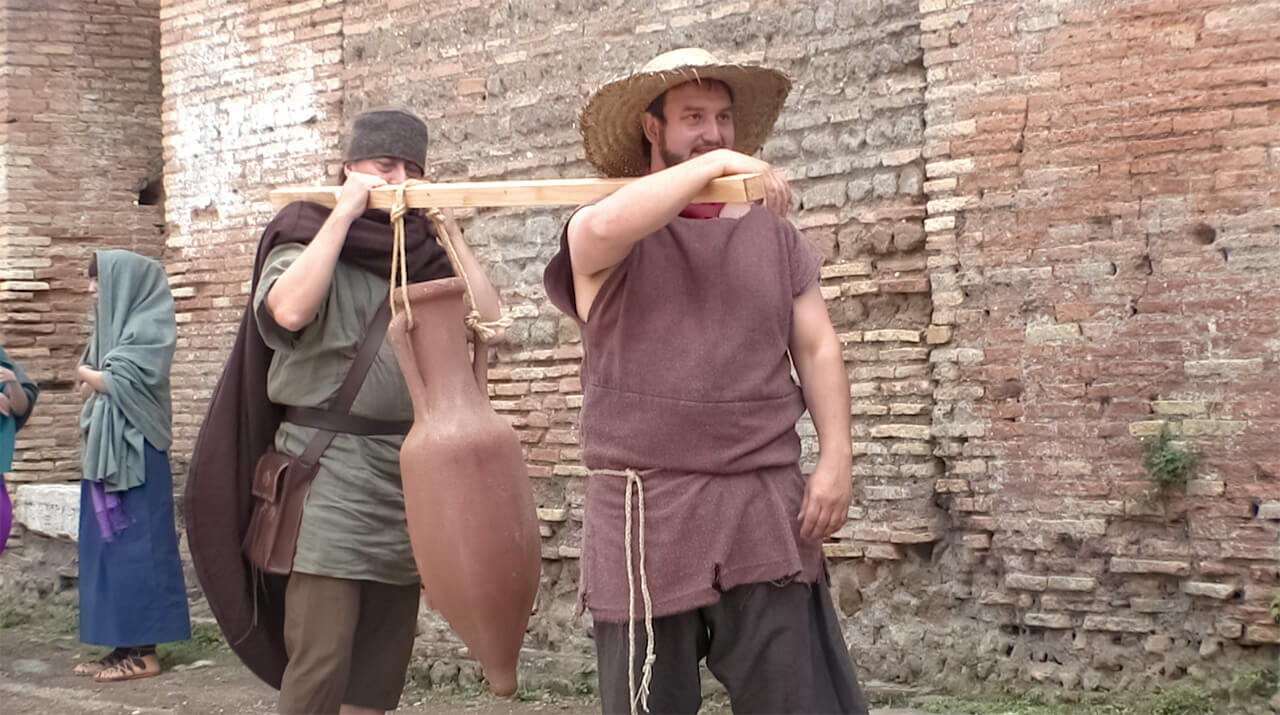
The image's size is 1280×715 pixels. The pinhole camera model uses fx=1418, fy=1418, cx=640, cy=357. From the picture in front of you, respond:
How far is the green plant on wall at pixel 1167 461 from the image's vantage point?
4332mm

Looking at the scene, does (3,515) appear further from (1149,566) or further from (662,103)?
(1149,566)

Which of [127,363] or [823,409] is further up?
[127,363]

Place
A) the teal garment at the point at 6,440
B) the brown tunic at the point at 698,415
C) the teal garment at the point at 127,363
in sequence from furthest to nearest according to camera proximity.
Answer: the teal garment at the point at 6,440, the teal garment at the point at 127,363, the brown tunic at the point at 698,415

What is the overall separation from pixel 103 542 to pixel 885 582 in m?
3.54

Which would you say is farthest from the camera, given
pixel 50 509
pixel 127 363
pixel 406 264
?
pixel 50 509

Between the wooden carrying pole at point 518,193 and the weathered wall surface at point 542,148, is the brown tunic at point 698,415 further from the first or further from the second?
the weathered wall surface at point 542,148

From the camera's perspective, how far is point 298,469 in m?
3.47

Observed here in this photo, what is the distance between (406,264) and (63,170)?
6.66 meters

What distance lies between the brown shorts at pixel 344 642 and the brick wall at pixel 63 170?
6411 millimetres

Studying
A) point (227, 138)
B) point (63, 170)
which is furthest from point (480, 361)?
point (63, 170)

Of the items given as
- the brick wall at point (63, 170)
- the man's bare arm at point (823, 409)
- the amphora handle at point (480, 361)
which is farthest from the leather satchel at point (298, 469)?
the brick wall at point (63, 170)

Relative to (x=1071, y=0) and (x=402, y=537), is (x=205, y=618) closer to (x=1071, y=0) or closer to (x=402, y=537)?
(x=402, y=537)

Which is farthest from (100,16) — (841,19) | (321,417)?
(321,417)

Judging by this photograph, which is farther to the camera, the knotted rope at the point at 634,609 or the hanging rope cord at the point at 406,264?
the hanging rope cord at the point at 406,264
